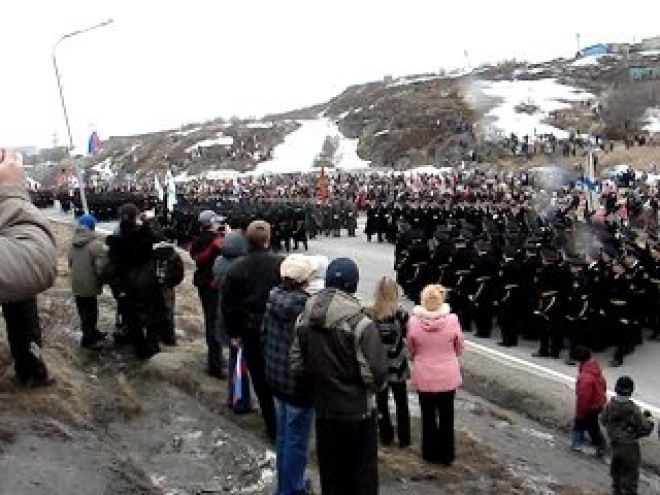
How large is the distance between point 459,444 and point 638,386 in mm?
3869

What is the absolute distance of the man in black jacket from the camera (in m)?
6.61

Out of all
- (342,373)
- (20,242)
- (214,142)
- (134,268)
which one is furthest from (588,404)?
(214,142)

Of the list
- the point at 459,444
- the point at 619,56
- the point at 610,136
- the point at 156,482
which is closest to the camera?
the point at 156,482

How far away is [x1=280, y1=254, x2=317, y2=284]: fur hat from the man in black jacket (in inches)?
33.7

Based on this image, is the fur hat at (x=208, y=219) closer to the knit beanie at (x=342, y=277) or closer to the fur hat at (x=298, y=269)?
the fur hat at (x=298, y=269)

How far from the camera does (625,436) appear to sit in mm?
7156

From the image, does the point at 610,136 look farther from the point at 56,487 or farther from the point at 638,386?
the point at 56,487

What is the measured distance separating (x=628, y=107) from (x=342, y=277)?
68.8 meters

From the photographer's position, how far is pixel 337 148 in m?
84.6

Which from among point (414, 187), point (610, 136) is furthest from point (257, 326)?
point (610, 136)

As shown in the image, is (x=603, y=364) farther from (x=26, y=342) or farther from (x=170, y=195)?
(x=170, y=195)

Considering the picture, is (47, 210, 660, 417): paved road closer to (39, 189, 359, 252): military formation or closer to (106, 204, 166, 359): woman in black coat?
(106, 204, 166, 359): woman in black coat

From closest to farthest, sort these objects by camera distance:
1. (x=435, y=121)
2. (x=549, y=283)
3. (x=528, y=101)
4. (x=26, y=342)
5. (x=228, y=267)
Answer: (x=26, y=342)
(x=228, y=267)
(x=549, y=283)
(x=435, y=121)
(x=528, y=101)

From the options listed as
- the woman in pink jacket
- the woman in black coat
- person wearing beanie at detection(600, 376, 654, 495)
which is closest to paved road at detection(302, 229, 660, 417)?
person wearing beanie at detection(600, 376, 654, 495)
